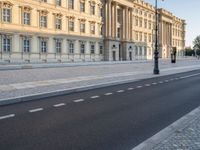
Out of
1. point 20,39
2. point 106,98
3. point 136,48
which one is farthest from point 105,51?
point 106,98

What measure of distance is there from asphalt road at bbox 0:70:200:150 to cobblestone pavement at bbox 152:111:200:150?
64 centimetres

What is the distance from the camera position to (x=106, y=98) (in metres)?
13.3

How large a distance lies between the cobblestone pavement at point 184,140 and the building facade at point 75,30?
1483 inches

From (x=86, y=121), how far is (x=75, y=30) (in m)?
50.0

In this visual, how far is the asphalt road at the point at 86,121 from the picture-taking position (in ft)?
21.3

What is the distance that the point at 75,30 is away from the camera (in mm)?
57469

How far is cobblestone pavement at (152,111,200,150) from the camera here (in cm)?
582

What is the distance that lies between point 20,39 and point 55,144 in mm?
40143

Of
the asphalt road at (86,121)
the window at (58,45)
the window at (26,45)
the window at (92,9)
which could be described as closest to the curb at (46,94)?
the asphalt road at (86,121)

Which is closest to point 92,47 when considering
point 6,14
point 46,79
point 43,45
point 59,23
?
point 59,23

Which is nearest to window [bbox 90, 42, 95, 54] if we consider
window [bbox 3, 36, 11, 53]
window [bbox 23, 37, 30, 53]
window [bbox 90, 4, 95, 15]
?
window [bbox 90, 4, 95, 15]

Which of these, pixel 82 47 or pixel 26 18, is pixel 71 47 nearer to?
pixel 82 47

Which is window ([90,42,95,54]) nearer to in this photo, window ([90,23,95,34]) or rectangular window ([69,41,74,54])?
window ([90,23,95,34])

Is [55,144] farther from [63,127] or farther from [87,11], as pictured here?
[87,11]
